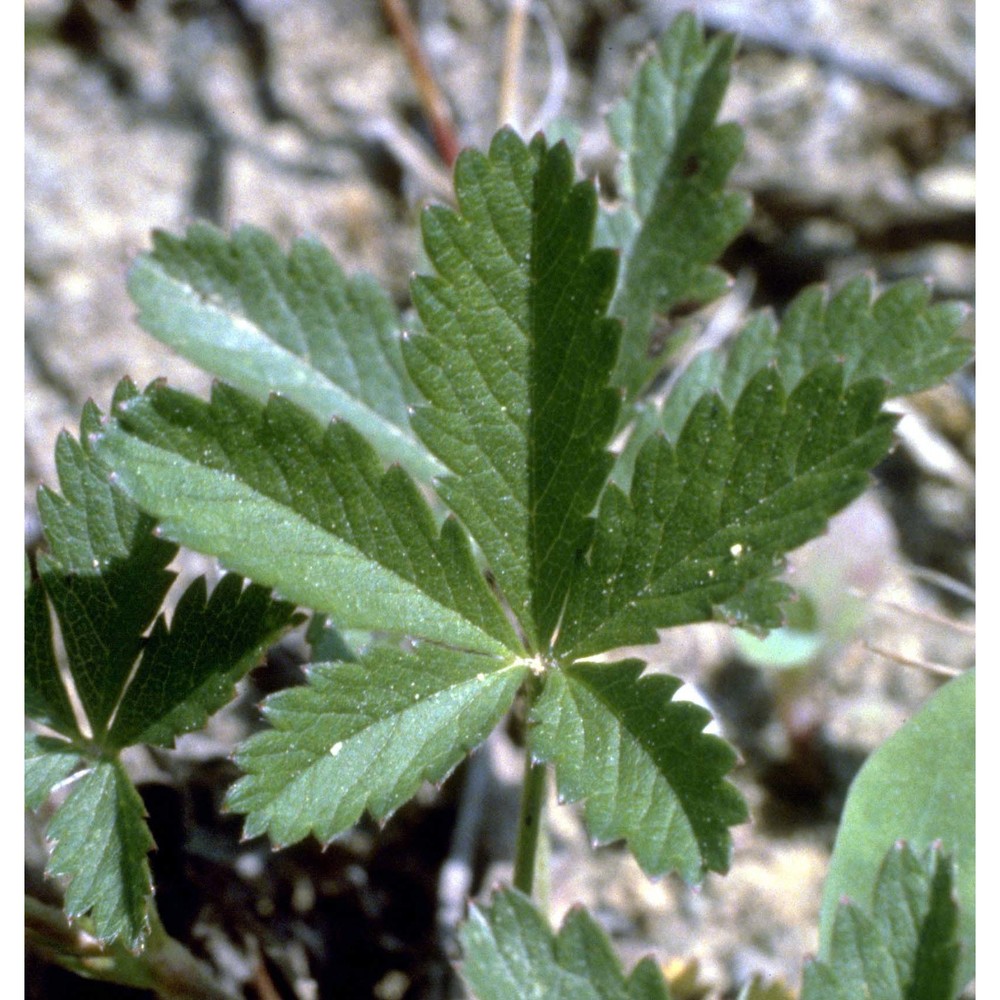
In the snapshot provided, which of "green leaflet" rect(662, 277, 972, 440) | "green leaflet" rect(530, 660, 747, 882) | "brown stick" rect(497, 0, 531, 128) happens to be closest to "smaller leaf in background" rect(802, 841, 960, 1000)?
"green leaflet" rect(530, 660, 747, 882)

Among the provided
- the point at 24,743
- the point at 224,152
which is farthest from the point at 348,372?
the point at 224,152

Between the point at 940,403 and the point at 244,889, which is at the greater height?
the point at 940,403

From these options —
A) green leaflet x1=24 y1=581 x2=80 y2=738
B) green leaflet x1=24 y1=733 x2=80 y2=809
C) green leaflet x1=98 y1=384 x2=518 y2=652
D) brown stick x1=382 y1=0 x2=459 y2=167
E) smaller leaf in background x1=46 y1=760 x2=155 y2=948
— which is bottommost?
smaller leaf in background x1=46 y1=760 x2=155 y2=948

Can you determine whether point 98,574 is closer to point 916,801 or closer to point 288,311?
point 288,311

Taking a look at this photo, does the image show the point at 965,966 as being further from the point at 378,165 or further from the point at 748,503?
the point at 378,165

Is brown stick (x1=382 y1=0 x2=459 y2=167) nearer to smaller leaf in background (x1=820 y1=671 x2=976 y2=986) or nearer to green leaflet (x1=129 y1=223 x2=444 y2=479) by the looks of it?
green leaflet (x1=129 y1=223 x2=444 y2=479)
